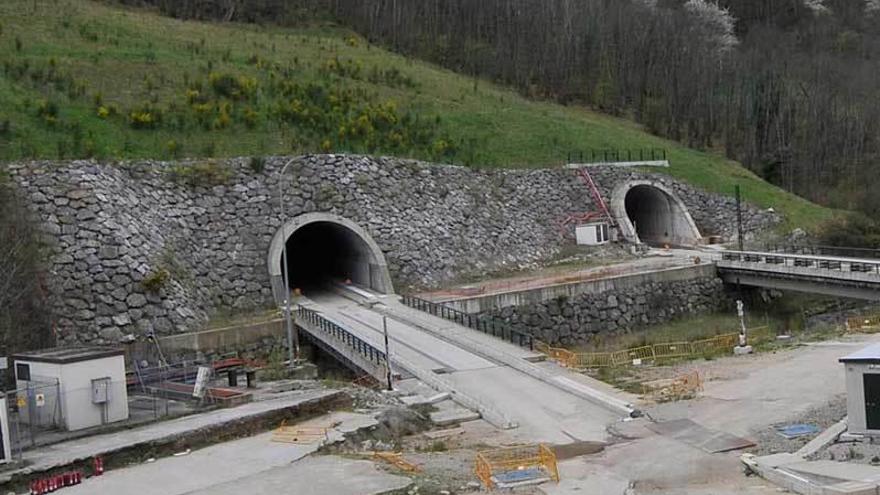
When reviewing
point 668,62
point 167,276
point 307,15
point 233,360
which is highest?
point 307,15

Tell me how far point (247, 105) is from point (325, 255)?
9221 millimetres

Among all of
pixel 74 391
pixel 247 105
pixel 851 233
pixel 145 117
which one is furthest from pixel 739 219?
pixel 74 391

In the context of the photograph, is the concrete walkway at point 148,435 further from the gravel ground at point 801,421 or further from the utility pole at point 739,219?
the utility pole at point 739,219

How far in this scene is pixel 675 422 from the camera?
915 inches

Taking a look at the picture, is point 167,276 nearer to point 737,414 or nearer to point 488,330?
point 488,330

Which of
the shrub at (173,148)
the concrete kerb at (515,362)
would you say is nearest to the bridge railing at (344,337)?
the concrete kerb at (515,362)

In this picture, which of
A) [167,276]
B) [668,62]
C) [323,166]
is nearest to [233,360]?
[167,276]

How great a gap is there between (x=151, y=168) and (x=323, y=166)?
821 cm

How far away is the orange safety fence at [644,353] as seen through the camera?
32.6 metres

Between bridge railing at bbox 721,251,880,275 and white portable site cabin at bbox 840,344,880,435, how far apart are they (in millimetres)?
20892

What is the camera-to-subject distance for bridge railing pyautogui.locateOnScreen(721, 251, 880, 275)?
39866 millimetres

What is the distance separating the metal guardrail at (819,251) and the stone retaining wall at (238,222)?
8.67ft

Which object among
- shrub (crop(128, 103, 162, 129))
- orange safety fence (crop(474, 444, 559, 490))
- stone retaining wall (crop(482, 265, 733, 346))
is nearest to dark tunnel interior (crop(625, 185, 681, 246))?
stone retaining wall (crop(482, 265, 733, 346))

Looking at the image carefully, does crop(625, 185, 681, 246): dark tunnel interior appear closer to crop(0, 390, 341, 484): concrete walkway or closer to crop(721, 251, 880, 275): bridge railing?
crop(721, 251, 880, 275): bridge railing
